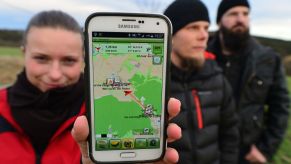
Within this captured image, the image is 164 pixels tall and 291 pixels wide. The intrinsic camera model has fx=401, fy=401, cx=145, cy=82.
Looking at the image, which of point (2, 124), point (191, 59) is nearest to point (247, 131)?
point (191, 59)

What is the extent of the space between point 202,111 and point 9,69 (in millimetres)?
16224

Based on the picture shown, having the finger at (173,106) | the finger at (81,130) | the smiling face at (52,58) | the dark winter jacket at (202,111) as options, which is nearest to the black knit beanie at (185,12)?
the dark winter jacket at (202,111)

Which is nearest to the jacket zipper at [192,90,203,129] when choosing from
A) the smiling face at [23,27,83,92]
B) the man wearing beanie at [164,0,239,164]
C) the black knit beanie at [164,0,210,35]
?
the man wearing beanie at [164,0,239,164]

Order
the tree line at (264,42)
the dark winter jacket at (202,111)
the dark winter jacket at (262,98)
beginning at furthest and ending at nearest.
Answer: the tree line at (264,42) < the dark winter jacket at (262,98) < the dark winter jacket at (202,111)

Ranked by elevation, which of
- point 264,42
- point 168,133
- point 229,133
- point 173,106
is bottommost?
point 229,133

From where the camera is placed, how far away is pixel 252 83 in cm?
396

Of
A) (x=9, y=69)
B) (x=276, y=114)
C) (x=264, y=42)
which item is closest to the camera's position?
(x=276, y=114)

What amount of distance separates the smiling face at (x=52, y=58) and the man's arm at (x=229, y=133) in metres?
1.40

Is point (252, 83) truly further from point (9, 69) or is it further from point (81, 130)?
point (9, 69)

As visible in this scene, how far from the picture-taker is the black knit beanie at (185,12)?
3.20 m

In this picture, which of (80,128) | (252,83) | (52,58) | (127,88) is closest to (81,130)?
(80,128)

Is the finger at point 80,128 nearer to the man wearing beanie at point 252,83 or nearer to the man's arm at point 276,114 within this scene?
the man wearing beanie at point 252,83

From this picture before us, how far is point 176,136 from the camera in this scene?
5.66 ft

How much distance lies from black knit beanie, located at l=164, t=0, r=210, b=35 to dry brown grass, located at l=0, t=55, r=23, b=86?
13377 millimetres
